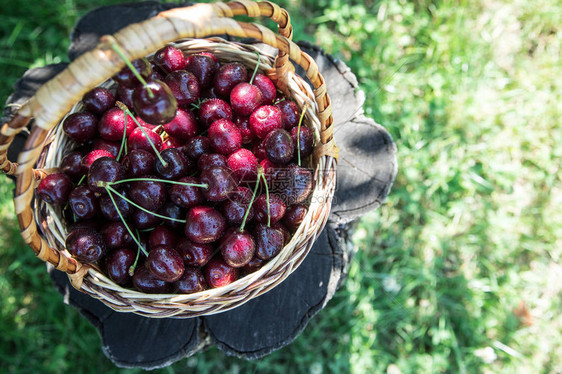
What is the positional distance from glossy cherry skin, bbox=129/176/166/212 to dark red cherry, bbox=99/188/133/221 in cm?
5

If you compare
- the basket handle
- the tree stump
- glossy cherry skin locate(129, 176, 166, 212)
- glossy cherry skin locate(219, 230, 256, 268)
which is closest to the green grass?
the tree stump

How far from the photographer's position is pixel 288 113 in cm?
206

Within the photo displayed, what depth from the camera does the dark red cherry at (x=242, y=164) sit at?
193 cm

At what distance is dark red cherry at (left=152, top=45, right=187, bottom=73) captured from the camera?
2014 millimetres

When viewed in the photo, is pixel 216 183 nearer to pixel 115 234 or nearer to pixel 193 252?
pixel 193 252

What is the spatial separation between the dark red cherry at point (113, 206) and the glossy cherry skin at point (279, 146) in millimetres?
698

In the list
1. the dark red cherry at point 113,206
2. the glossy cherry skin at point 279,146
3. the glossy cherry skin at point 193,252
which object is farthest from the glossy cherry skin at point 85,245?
the glossy cherry skin at point 279,146

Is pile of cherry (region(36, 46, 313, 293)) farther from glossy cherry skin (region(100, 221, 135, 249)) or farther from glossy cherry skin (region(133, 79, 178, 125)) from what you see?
glossy cherry skin (region(133, 79, 178, 125))

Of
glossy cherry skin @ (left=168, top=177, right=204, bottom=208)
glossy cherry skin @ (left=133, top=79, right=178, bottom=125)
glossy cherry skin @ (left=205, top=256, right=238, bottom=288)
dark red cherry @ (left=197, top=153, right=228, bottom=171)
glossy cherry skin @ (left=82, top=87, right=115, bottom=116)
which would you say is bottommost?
glossy cherry skin @ (left=205, top=256, right=238, bottom=288)

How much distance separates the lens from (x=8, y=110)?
2.49 meters

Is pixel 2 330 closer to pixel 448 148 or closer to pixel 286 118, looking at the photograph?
pixel 286 118

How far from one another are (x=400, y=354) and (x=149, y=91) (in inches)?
102

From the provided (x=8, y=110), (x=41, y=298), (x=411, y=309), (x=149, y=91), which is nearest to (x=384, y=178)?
(x=411, y=309)

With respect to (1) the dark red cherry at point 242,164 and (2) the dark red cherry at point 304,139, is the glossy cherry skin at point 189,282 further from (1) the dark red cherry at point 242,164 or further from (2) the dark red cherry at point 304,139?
(2) the dark red cherry at point 304,139
